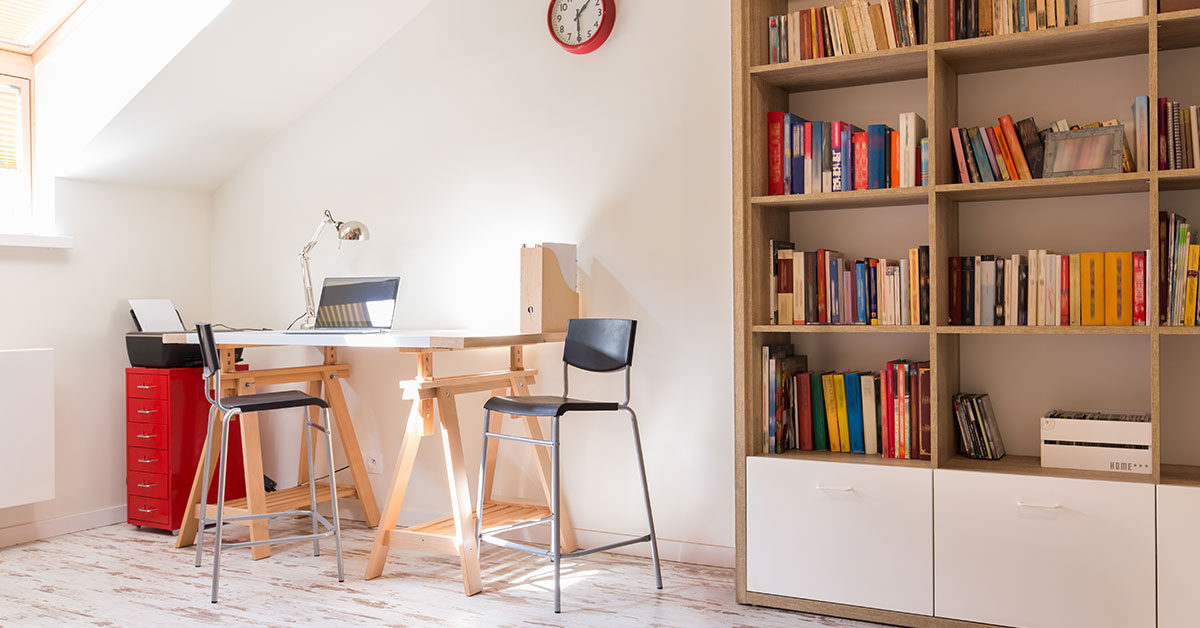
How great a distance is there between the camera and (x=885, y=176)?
281cm

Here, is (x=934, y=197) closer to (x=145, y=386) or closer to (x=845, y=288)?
(x=845, y=288)

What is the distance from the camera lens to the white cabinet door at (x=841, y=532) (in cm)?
265

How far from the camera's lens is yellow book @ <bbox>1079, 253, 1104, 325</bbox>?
2525 mm

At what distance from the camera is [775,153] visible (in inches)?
117

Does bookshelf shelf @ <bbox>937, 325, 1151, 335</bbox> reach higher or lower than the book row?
lower

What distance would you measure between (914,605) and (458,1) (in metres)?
2.87

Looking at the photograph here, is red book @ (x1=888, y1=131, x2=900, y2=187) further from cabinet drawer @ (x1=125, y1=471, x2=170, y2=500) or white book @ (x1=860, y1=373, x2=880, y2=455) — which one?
cabinet drawer @ (x1=125, y1=471, x2=170, y2=500)

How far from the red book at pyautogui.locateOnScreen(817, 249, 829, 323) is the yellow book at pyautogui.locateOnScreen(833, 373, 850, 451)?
0.19m

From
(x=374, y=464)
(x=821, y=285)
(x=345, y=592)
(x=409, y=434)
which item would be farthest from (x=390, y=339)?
(x=821, y=285)

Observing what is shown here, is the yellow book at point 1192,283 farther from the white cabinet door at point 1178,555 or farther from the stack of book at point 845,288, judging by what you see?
the stack of book at point 845,288

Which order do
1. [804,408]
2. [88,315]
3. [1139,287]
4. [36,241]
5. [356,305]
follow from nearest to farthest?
[1139,287], [804,408], [356,305], [36,241], [88,315]

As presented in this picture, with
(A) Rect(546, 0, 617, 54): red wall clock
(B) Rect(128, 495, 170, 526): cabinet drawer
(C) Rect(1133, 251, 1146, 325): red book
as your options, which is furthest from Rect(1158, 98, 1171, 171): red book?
(B) Rect(128, 495, 170, 526): cabinet drawer

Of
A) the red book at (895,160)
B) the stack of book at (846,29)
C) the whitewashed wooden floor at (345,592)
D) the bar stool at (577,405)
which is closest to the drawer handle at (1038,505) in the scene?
the whitewashed wooden floor at (345,592)

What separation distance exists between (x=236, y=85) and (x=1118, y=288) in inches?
133
